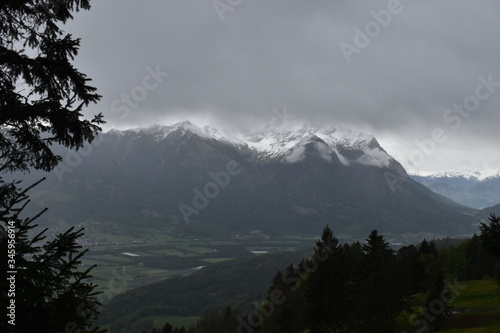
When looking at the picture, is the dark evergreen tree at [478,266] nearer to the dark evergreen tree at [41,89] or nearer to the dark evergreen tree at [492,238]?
the dark evergreen tree at [492,238]

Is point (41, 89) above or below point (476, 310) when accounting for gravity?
above

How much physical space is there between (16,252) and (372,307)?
149ft

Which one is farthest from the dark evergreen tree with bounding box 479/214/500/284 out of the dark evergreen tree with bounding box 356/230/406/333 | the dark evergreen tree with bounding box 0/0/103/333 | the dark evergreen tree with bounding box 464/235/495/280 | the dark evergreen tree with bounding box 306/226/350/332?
the dark evergreen tree with bounding box 464/235/495/280

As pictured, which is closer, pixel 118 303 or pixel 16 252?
pixel 16 252

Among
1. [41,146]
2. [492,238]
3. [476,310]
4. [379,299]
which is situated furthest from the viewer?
[476,310]

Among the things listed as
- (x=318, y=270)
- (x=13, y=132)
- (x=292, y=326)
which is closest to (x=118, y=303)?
(x=292, y=326)

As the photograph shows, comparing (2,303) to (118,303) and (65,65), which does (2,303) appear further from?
(118,303)

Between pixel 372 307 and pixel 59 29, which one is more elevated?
pixel 59 29

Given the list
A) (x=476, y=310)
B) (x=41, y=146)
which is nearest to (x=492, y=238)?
(x=41, y=146)

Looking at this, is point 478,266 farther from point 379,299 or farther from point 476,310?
point 379,299

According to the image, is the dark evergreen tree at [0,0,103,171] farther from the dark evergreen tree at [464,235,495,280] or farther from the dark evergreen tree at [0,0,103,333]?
the dark evergreen tree at [464,235,495,280]

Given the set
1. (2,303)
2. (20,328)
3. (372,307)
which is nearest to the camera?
(2,303)

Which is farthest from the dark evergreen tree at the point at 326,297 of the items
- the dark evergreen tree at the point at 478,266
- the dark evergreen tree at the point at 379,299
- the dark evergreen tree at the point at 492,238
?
the dark evergreen tree at the point at 478,266

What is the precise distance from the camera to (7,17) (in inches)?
369
